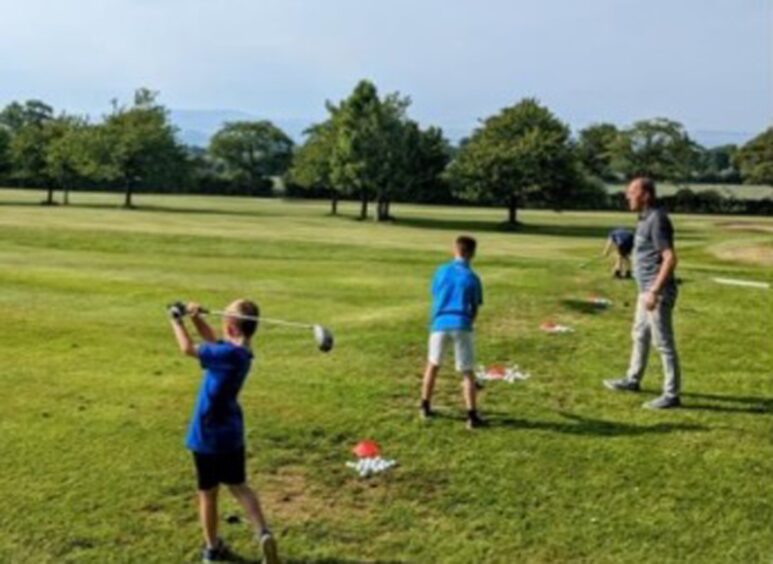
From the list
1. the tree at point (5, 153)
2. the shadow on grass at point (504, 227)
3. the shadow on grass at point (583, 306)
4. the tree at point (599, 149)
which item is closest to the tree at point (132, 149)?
the tree at point (5, 153)

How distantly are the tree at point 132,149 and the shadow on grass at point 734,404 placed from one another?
3136 inches

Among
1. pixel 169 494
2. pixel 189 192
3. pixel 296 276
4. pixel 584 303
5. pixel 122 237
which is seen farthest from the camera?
pixel 189 192

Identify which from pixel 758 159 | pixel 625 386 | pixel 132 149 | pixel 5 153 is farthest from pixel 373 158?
pixel 625 386

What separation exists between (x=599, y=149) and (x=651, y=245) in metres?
137

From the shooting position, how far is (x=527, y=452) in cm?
925

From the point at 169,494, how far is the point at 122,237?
33652 mm

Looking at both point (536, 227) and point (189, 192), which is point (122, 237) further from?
point (189, 192)

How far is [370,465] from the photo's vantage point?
888 cm

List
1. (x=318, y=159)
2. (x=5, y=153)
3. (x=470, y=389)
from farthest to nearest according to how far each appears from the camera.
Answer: (x=5, y=153), (x=318, y=159), (x=470, y=389)

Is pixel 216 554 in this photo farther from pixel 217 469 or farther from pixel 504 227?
pixel 504 227

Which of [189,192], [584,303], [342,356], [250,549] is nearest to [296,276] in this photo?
[584,303]

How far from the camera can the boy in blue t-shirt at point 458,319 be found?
9.94 m

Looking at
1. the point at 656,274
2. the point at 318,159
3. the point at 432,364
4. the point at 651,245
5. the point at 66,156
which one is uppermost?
the point at 318,159

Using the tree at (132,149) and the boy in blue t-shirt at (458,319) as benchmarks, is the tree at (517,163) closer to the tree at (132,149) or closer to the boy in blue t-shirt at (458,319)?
the tree at (132,149)
